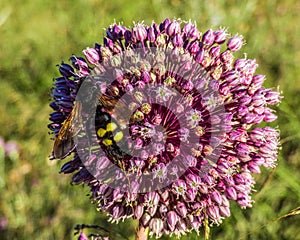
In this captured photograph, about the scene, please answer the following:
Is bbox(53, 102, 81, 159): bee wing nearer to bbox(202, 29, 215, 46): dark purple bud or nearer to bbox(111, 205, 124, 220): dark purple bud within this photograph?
bbox(111, 205, 124, 220): dark purple bud

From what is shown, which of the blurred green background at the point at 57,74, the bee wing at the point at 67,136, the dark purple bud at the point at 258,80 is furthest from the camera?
the blurred green background at the point at 57,74

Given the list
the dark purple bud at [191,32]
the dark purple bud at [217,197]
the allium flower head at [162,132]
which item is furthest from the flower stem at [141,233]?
the dark purple bud at [191,32]

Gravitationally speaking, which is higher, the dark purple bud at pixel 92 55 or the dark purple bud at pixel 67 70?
the dark purple bud at pixel 92 55

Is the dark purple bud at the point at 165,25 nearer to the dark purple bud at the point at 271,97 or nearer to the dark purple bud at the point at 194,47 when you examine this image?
the dark purple bud at the point at 194,47

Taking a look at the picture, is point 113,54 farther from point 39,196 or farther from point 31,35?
point 31,35

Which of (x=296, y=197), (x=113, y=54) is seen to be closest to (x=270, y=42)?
(x=296, y=197)

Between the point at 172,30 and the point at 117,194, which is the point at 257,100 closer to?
the point at 172,30

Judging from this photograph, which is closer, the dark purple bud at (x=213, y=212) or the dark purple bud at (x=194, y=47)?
the dark purple bud at (x=213, y=212)

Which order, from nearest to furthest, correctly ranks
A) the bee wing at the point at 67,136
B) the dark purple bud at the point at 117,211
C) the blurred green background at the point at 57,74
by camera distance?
1. the bee wing at the point at 67,136
2. the dark purple bud at the point at 117,211
3. the blurred green background at the point at 57,74
